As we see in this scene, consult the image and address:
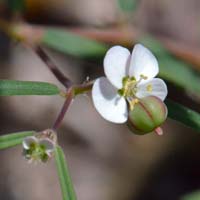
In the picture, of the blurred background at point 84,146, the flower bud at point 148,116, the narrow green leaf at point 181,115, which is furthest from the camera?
the blurred background at point 84,146

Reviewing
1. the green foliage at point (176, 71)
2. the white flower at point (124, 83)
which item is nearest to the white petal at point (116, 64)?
the white flower at point (124, 83)

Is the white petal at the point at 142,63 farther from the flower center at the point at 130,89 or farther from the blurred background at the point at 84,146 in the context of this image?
the blurred background at the point at 84,146

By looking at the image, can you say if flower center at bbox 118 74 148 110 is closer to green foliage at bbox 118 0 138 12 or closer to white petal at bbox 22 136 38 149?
white petal at bbox 22 136 38 149

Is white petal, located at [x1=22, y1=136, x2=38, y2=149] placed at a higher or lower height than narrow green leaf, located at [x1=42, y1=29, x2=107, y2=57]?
higher

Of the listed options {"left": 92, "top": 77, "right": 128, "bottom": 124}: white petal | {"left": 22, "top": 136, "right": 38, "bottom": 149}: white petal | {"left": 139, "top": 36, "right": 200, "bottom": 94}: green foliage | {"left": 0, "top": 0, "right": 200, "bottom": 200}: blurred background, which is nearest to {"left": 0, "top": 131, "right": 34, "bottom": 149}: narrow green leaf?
{"left": 22, "top": 136, "right": 38, "bottom": 149}: white petal

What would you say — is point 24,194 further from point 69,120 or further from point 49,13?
point 49,13

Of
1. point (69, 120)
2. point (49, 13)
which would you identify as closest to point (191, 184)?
point (69, 120)

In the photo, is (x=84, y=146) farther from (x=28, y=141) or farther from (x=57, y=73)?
(x=28, y=141)

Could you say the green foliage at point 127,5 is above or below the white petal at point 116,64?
below
